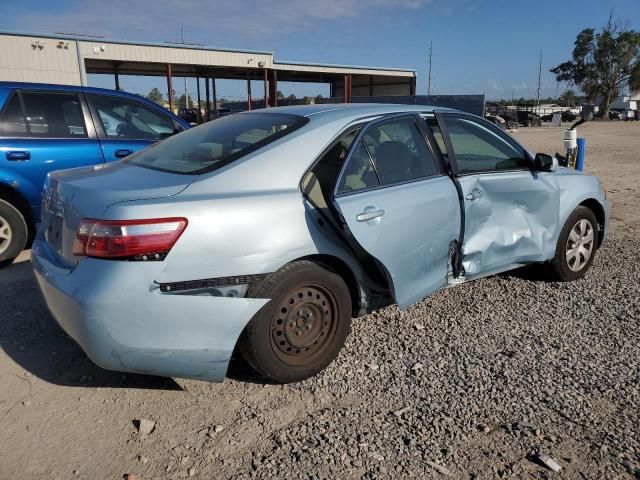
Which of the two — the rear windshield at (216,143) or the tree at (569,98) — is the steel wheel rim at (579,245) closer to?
the rear windshield at (216,143)

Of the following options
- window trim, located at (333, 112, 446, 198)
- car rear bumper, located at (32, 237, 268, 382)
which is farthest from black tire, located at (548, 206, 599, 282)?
car rear bumper, located at (32, 237, 268, 382)

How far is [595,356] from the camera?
3500mm

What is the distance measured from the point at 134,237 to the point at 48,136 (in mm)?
3613

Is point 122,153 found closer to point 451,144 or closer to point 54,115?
point 54,115

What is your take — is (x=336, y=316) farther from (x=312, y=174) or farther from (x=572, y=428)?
(x=572, y=428)

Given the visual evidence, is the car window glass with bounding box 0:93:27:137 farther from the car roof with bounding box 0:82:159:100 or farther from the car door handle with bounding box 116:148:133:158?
the car door handle with bounding box 116:148:133:158

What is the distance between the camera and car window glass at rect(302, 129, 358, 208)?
3.07 m

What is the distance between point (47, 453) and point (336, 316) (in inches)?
64.9

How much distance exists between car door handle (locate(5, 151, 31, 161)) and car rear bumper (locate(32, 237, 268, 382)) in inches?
115

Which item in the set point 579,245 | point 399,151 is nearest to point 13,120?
point 399,151

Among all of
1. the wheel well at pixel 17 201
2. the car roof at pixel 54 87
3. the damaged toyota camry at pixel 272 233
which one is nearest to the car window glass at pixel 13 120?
the car roof at pixel 54 87

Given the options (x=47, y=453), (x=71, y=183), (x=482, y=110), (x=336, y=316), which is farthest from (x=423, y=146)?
(x=482, y=110)

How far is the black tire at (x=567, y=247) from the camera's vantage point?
4.62m

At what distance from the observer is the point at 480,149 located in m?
4.26
